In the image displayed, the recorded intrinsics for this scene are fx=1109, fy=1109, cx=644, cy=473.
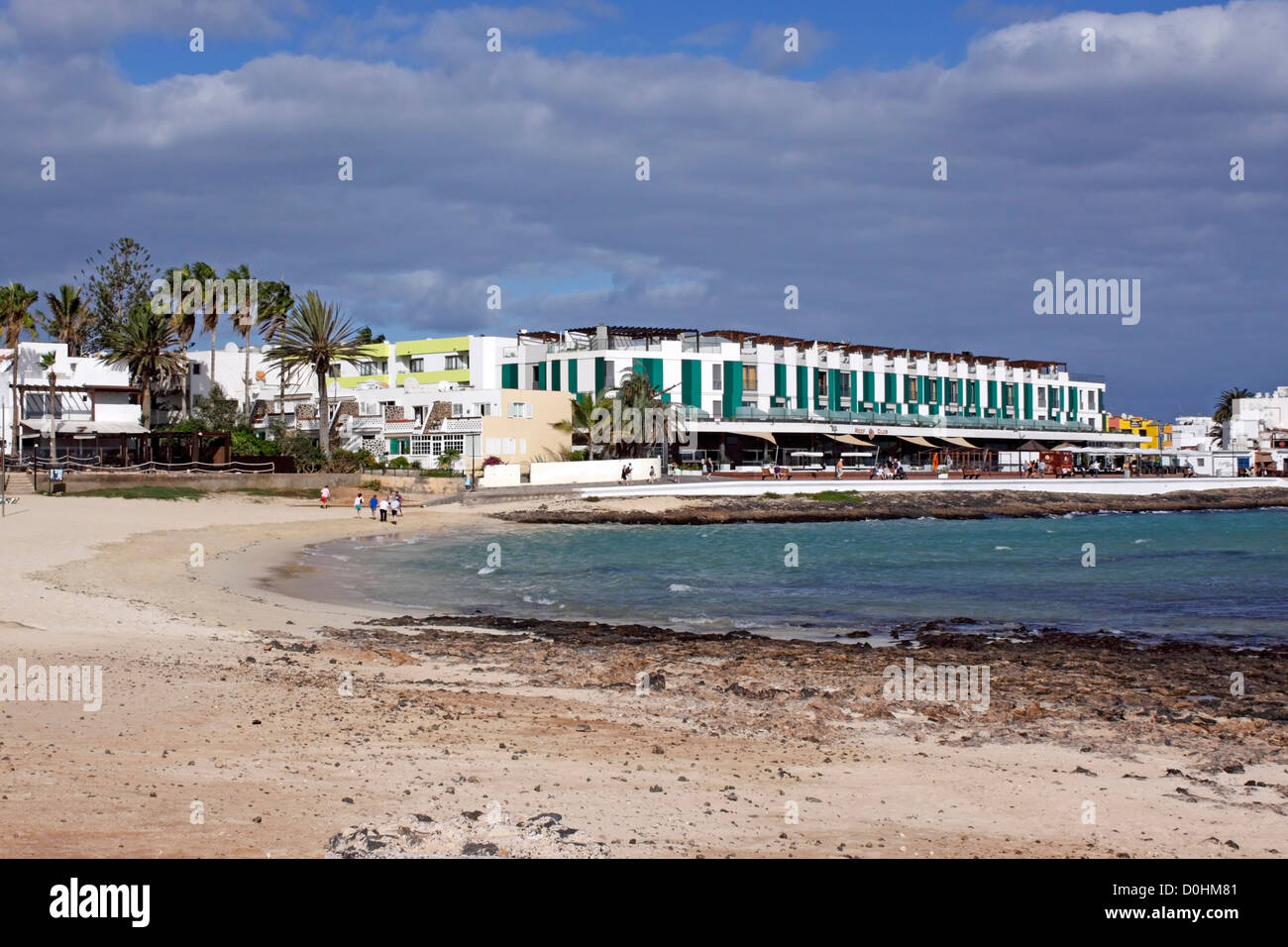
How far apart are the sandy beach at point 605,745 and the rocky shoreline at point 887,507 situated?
3398 cm

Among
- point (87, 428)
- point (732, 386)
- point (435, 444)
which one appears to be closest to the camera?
point (87, 428)

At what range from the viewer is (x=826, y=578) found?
3084cm

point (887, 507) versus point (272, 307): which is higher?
point (272, 307)

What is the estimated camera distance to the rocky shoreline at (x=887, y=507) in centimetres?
Answer: 5397

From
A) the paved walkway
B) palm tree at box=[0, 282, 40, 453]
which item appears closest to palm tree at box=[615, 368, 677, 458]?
the paved walkway

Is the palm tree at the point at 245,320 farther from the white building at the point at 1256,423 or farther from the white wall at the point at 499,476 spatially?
the white building at the point at 1256,423

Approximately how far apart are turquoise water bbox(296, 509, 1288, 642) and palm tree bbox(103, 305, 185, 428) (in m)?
30.1

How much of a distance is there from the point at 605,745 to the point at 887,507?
53.8 m

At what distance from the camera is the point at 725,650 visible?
695 inches

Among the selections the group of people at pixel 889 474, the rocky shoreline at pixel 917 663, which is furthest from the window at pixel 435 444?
the rocky shoreline at pixel 917 663

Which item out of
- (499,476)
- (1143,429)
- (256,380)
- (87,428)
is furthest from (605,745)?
(1143,429)

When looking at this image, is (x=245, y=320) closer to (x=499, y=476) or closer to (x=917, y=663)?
(x=499, y=476)
